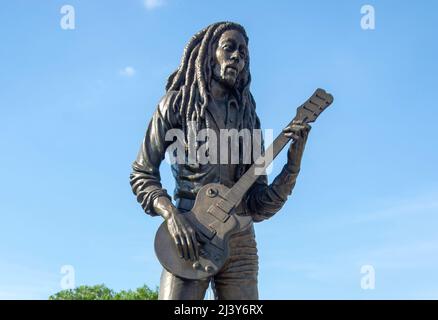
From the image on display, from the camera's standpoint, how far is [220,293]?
581 centimetres

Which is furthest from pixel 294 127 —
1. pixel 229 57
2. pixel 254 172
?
pixel 229 57

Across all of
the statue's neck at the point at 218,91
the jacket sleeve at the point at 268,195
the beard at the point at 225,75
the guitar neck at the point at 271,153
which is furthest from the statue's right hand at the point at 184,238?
the beard at the point at 225,75

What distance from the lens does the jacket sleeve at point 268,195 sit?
607cm

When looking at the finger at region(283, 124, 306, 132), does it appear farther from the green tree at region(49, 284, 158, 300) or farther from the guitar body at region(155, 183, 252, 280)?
the green tree at region(49, 284, 158, 300)

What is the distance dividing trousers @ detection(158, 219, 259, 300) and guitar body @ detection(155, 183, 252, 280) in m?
0.13

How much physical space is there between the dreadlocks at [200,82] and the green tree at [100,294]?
20.9 meters

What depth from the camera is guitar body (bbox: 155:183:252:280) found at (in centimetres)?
A: 545

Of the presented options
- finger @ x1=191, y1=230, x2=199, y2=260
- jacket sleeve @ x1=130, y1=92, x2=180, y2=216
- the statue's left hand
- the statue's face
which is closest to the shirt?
jacket sleeve @ x1=130, y1=92, x2=180, y2=216

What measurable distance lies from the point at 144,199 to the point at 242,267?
1.08m

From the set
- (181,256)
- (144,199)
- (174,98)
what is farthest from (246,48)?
(181,256)

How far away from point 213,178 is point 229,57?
47.7 inches

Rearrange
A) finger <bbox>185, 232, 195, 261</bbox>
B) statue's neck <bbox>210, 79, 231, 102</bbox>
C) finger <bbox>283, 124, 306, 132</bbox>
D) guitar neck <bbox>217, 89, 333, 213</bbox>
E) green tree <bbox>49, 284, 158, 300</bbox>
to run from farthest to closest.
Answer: green tree <bbox>49, 284, 158, 300</bbox>, statue's neck <bbox>210, 79, 231, 102</bbox>, finger <bbox>283, 124, 306, 132</bbox>, guitar neck <bbox>217, 89, 333, 213</bbox>, finger <bbox>185, 232, 195, 261</bbox>
